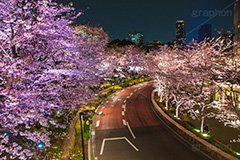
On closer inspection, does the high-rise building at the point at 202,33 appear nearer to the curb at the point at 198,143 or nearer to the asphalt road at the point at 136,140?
the curb at the point at 198,143

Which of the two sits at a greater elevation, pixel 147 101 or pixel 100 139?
pixel 147 101

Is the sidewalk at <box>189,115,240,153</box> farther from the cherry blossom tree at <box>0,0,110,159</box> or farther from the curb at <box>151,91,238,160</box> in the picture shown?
the cherry blossom tree at <box>0,0,110,159</box>

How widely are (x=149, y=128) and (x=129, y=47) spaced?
112 ft

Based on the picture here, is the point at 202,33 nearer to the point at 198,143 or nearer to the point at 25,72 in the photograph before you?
the point at 198,143

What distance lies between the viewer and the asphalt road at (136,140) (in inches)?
416

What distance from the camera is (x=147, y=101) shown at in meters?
25.4

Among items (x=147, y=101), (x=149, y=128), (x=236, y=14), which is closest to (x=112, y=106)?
(x=147, y=101)

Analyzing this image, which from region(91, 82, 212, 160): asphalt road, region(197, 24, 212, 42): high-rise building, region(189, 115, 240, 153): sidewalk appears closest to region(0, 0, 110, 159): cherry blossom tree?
region(91, 82, 212, 160): asphalt road

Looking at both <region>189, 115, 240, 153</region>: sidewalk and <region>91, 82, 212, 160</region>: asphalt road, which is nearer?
<region>91, 82, 212, 160</region>: asphalt road

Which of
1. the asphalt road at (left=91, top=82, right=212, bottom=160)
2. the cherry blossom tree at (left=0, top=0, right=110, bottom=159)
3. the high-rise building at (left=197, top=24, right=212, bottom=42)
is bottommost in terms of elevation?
the asphalt road at (left=91, top=82, right=212, bottom=160)

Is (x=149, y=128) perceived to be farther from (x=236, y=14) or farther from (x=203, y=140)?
(x=236, y=14)

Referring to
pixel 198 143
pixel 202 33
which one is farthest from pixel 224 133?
pixel 202 33

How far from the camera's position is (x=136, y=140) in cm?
1273

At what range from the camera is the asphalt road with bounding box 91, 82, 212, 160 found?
416 inches
